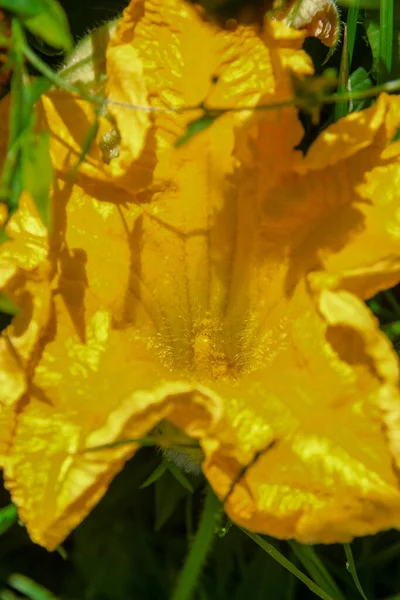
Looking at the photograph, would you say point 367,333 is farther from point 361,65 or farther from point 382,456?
point 361,65

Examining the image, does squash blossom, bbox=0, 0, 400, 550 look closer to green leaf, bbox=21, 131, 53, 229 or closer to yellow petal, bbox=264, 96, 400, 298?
yellow petal, bbox=264, 96, 400, 298

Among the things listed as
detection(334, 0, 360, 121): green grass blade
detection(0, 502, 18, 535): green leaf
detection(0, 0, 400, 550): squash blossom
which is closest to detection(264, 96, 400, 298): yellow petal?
detection(0, 0, 400, 550): squash blossom

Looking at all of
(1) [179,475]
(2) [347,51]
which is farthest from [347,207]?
(1) [179,475]

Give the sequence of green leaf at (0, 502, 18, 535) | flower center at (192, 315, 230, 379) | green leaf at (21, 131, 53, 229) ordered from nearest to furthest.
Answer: green leaf at (21, 131, 53, 229), green leaf at (0, 502, 18, 535), flower center at (192, 315, 230, 379)

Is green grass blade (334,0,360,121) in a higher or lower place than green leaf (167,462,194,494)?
higher

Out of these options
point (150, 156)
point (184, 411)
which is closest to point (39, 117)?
point (150, 156)

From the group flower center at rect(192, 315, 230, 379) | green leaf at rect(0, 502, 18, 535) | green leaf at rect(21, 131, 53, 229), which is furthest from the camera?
flower center at rect(192, 315, 230, 379)

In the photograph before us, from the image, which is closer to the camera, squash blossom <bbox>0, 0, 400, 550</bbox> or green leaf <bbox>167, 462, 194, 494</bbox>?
squash blossom <bbox>0, 0, 400, 550</bbox>
